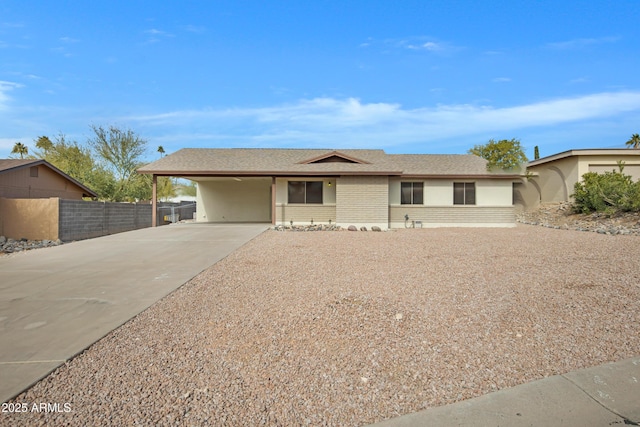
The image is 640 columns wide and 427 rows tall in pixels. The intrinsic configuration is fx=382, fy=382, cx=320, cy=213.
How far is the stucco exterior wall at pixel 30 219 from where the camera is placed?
50.6ft

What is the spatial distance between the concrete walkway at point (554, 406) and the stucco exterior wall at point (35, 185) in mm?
23923

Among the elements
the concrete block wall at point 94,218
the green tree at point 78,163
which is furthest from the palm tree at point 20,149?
the concrete block wall at point 94,218

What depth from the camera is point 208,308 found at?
18.0 feet

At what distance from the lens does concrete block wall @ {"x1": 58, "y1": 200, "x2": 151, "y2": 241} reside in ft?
52.0

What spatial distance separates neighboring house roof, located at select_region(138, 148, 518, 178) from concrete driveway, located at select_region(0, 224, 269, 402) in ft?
20.8

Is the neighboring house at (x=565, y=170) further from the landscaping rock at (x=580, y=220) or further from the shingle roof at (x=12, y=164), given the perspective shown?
the shingle roof at (x=12, y=164)

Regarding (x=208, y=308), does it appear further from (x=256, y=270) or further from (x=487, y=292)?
(x=487, y=292)

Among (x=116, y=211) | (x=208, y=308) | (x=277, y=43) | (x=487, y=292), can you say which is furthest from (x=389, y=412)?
(x=116, y=211)

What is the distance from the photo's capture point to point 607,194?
62.3 ft

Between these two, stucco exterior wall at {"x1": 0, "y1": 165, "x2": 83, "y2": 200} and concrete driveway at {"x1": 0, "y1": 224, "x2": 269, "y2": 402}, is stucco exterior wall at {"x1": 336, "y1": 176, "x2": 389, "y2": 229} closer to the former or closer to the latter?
concrete driveway at {"x1": 0, "y1": 224, "x2": 269, "y2": 402}

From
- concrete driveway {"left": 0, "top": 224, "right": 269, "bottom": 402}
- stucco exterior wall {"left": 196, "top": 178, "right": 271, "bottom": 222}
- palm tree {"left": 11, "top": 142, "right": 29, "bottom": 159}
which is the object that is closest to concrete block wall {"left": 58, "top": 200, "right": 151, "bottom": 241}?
stucco exterior wall {"left": 196, "top": 178, "right": 271, "bottom": 222}

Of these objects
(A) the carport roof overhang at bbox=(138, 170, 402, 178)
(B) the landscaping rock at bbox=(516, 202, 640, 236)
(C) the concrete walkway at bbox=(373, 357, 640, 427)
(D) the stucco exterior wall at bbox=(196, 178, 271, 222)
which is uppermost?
(A) the carport roof overhang at bbox=(138, 170, 402, 178)

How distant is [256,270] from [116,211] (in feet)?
49.3

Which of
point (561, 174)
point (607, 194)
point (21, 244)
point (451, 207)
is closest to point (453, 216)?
Answer: point (451, 207)
